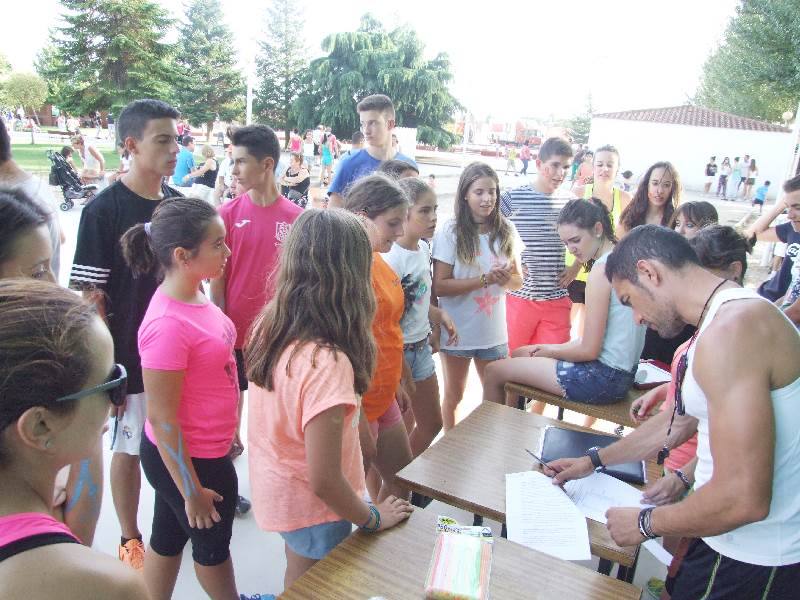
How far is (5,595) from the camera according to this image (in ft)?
2.04

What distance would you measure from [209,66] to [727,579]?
38.7m

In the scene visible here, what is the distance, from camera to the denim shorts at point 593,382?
250 cm

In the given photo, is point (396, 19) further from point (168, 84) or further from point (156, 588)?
point (156, 588)

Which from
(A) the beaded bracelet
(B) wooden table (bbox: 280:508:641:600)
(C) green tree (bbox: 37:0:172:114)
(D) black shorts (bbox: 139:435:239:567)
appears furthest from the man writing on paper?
(C) green tree (bbox: 37:0:172:114)

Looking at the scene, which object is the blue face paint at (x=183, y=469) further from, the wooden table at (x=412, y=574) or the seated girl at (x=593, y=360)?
the seated girl at (x=593, y=360)

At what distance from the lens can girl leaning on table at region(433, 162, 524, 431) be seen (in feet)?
9.71

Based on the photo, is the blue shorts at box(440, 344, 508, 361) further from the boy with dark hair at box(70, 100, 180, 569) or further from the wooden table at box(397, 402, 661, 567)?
the boy with dark hair at box(70, 100, 180, 569)

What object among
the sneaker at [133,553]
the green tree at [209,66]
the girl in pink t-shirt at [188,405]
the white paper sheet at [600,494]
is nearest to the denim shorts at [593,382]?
the white paper sheet at [600,494]

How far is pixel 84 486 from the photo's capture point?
4.16 ft

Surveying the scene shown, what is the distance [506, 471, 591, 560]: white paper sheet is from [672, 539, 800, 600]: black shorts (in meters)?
0.28

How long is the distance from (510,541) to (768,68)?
1811cm

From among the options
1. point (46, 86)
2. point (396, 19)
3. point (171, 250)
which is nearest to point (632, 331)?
point (171, 250)

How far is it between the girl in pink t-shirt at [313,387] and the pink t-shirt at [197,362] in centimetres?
21

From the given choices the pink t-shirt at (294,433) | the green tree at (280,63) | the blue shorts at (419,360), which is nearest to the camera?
the pink t-shirt at (294,433)
